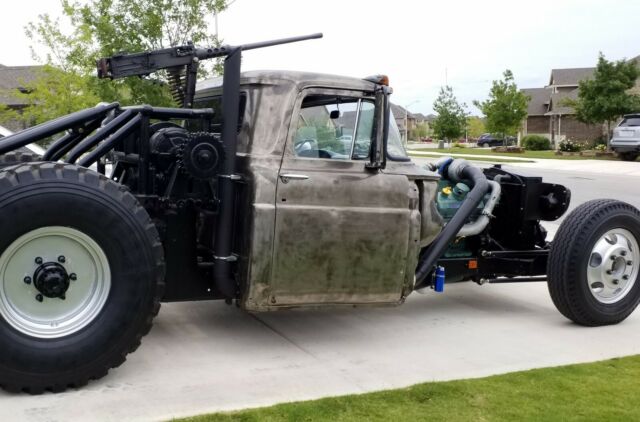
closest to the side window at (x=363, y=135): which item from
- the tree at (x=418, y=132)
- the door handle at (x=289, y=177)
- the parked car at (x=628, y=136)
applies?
the door handle at (x=289, y=177)

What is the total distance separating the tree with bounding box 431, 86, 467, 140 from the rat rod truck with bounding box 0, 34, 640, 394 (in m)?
55.0

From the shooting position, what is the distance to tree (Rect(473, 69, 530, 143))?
5266 cm

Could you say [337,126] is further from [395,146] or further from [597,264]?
[597,264]

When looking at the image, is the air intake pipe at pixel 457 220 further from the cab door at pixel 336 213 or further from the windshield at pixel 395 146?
the windshield at pixel 395 146

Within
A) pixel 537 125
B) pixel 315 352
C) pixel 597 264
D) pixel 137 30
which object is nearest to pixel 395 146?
pixel 315 352

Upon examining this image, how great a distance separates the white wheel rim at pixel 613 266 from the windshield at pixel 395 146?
6.23 ft

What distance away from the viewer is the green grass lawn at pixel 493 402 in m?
4.01

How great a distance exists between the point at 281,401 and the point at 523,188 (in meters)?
3.37

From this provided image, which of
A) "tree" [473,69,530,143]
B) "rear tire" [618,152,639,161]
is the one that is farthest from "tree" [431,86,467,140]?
"rear tire" [618,152,639,161]

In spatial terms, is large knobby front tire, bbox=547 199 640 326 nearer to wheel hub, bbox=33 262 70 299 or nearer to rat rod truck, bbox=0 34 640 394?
rat rod truck, bbox=0 34 640 394

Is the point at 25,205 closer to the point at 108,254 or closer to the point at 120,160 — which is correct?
the point at 108,254

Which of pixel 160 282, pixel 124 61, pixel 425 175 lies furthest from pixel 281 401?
pixel 124 61

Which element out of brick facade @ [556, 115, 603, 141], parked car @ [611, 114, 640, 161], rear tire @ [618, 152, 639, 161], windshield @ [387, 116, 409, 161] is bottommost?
windshield @ [387, 116, 409, 161]

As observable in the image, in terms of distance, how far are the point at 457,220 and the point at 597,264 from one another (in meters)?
1.29
